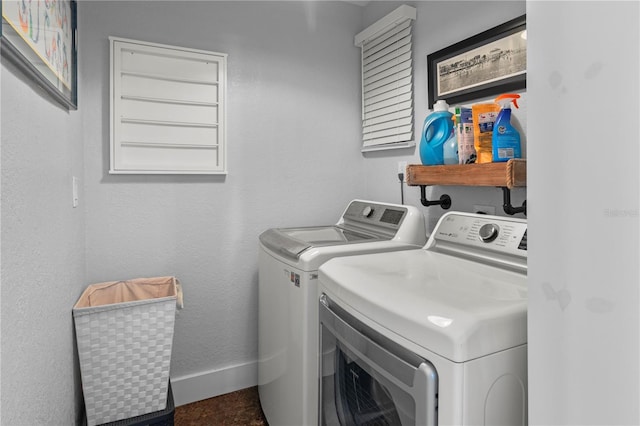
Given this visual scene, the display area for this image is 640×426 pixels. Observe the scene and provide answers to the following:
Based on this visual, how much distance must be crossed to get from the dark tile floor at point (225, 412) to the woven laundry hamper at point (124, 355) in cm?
39

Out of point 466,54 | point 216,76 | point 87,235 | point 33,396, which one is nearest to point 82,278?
point 87,235

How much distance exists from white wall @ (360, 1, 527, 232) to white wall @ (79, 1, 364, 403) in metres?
0.21

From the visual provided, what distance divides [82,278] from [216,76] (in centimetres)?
129

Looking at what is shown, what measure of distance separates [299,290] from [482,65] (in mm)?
1355

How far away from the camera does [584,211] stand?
510 mm

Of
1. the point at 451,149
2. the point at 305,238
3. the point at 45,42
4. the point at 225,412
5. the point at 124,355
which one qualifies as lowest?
the point at 225,412

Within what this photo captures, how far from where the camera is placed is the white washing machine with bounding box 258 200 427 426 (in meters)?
1.48

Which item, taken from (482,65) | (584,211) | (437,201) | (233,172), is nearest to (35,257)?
(584,211)

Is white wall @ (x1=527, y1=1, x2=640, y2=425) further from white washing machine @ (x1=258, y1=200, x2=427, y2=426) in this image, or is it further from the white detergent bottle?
the white detergent bottle

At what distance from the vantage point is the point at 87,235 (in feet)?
6.41

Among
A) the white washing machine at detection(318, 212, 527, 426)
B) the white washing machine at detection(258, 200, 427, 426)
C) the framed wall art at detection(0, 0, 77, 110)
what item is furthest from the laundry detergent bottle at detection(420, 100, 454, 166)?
the framed wall art at detection(0, 0, 77, 110)

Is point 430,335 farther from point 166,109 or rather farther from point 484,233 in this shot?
point 166,109

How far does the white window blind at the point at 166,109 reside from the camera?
1985 millimetres

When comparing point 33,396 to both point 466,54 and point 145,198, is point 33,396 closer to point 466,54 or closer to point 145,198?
point 145,198
